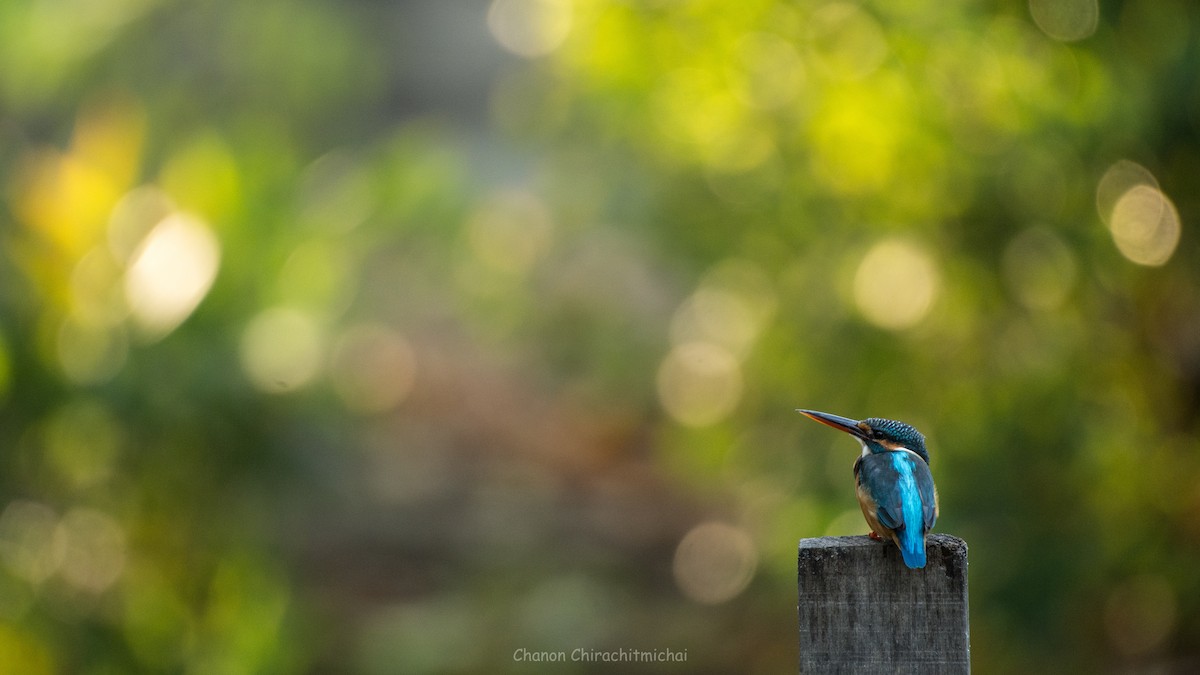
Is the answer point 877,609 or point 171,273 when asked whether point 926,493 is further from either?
point 171,273

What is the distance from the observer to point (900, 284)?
416cm

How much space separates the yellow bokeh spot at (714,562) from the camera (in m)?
5.28

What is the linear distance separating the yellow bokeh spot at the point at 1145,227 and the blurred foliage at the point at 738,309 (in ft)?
0.03

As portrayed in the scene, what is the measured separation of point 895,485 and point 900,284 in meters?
2.81

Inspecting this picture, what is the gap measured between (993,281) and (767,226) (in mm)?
977

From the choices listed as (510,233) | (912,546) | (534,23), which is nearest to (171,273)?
(534,23)

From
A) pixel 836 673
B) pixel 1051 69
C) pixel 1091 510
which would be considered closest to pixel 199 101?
pixel 1051 69

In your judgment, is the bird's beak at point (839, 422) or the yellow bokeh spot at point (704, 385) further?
the yellow bokeh spot at point (704, 385)

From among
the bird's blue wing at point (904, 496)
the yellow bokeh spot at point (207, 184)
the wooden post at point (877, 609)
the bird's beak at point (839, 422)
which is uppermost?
the yellow bokeh spot at point (207, 184)

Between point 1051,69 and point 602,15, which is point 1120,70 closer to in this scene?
point 1051,69

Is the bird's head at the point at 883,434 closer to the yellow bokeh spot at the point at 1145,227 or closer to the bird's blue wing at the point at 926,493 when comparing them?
the bird's blue wing at the point at 926,493

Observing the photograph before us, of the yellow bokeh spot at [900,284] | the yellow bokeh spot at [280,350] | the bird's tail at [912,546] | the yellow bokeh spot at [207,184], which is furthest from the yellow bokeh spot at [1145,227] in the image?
the yellow bokeh spot at [207,184]

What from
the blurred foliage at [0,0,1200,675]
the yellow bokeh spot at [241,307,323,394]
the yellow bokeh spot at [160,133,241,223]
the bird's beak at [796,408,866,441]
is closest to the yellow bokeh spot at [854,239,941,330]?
the blurred foliage at [0,0,1200,675]

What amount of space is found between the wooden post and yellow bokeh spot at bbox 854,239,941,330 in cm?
292
